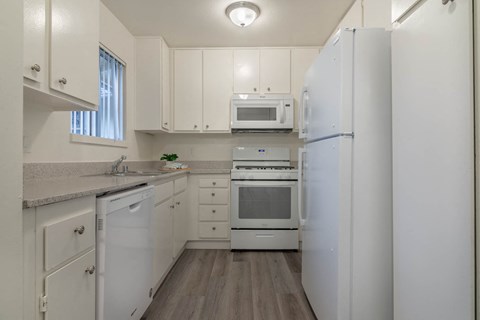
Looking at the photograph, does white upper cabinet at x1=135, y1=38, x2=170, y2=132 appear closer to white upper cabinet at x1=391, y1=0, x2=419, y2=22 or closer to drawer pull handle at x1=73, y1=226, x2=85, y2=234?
drawer pull handle at x1=73, y1=226, x2=85, y2=234

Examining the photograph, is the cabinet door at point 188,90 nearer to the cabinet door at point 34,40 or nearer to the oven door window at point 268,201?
the oven door window at point 268,201

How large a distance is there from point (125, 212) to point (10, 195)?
65cm

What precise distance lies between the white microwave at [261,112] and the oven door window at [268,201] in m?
0.74

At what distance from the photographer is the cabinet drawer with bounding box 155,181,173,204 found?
1.81 metres

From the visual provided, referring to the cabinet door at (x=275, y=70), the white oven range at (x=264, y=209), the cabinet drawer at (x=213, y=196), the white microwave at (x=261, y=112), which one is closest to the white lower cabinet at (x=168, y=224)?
the cabinet drawer at (x=213, y=196)

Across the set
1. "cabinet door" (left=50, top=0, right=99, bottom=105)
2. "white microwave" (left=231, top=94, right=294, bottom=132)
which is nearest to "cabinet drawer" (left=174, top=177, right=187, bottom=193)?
"white microwave" (left=231, top=94, right=294, bottom=132)

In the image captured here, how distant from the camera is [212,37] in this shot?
2707 mm

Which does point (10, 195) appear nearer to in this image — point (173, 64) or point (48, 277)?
point (48, 277)

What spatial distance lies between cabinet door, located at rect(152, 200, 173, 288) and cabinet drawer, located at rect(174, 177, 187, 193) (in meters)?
0.21

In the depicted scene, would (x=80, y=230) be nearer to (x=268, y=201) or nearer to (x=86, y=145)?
(x=86, y=145)

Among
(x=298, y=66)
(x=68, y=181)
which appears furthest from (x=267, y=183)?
(x=68, y=181)

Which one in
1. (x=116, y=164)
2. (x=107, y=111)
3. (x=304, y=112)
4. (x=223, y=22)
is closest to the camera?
(x=304, y=112)

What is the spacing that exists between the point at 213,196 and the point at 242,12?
6.26 feet

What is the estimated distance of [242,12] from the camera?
2.10 metres
